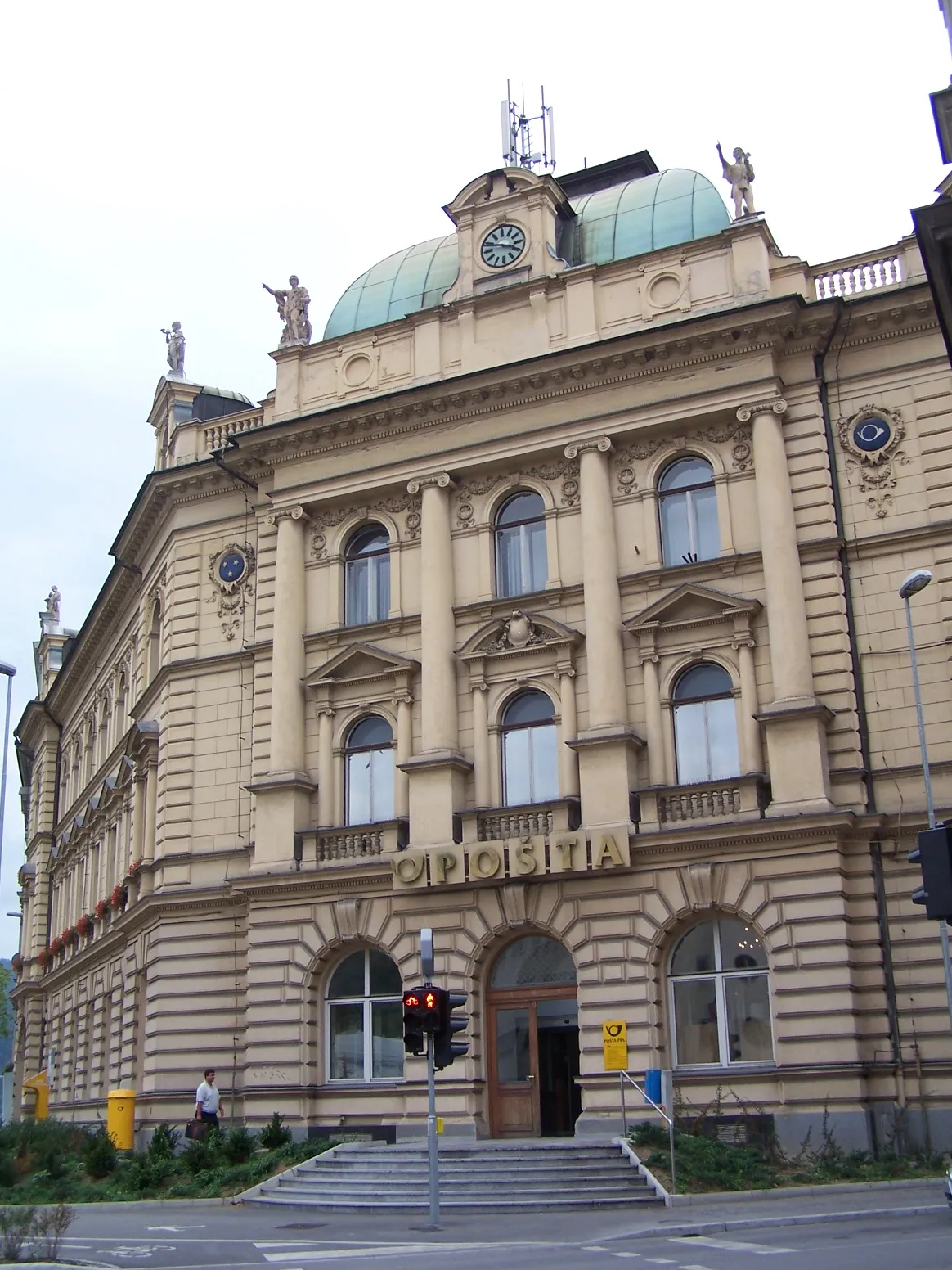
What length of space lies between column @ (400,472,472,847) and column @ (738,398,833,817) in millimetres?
6686

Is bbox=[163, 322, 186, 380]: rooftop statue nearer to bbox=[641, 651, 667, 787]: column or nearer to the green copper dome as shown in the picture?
the green copper dome

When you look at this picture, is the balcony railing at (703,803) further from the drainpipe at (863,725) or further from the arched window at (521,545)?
the arched window at (521,545)

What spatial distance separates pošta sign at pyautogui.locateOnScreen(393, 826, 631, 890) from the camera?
28.0 m

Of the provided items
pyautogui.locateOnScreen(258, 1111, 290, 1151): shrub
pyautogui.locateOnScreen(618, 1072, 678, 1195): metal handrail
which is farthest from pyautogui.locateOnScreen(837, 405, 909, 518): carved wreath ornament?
pyautogui.locateOnScreen(258, 1111, 290, 1151): shrub

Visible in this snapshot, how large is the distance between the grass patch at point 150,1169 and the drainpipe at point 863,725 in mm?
10741

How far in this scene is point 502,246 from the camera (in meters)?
33.9

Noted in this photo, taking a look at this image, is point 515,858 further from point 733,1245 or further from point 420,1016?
point 733,1245

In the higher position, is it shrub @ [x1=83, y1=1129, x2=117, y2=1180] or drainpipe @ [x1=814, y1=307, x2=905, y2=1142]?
drainpipe @ [x1=814, y1=307, x2=905, y2=1142]

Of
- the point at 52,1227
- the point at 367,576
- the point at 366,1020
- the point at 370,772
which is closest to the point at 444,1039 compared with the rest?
the point at 52,1227

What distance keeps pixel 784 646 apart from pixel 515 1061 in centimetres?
982

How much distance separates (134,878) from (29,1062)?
77.0ft

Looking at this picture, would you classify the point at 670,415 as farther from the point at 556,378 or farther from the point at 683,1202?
the point at 683,1202

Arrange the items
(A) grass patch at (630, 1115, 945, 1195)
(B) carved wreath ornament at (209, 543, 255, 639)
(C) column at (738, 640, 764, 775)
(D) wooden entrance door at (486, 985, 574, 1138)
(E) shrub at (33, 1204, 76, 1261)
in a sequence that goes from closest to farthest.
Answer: (E) shrub at (33, 1204, 76, 1261) < (A) grass patch at (630, 1115, 945, 1195) < (C) column at (738, 640, 764, 775) < (D) wooden entrance door at (486, 985, 574, 1138) < (B) carved wreath ornament at (209, 543, 255, 639)

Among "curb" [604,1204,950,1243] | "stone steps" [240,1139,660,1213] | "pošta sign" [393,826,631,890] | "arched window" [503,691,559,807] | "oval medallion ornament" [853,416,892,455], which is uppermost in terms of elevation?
"oval medallion ornament" [853,416,892,455]
